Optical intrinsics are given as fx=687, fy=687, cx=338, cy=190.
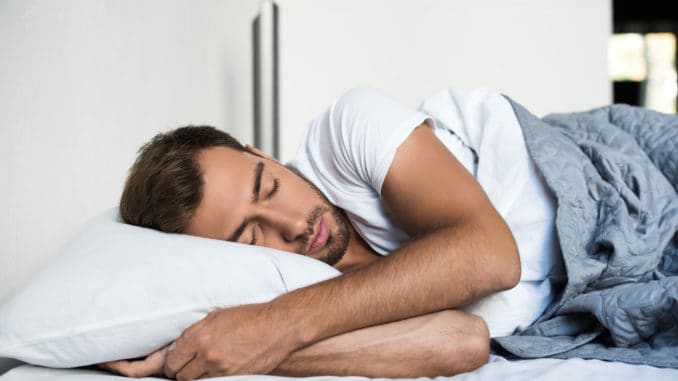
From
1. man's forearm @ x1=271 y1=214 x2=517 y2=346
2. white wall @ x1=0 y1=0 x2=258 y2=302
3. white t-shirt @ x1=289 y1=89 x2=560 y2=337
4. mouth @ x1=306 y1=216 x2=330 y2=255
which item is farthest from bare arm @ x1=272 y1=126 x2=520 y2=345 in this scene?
white wall @ x1=0 y1=0 x2=258 y2=302

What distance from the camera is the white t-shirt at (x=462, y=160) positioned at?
125cm

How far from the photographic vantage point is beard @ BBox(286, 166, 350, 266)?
140 cm

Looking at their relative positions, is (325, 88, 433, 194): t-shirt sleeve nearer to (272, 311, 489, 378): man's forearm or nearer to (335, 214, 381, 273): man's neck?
(335, 214, 381, 273): man's neck

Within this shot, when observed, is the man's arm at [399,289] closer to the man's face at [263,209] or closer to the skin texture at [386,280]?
the skin texture at [386,280]

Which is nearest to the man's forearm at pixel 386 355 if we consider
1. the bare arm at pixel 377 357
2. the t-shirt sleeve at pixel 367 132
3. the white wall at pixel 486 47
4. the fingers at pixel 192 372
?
the bare arm at pixel 377 357

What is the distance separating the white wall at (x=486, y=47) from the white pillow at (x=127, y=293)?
5.66 feet

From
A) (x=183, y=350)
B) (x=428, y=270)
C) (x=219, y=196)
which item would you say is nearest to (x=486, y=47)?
(x=219, y=196)

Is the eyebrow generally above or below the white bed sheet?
above

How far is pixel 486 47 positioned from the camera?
Result: 2.72 metres

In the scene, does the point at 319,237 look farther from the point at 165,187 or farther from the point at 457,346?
the point at 457,346

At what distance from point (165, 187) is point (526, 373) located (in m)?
0.71

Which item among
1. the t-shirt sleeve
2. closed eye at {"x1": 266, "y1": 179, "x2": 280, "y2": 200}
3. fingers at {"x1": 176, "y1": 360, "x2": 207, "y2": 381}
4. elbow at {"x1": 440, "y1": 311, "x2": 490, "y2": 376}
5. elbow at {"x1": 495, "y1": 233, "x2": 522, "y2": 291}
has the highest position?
the t-shirt sleeve

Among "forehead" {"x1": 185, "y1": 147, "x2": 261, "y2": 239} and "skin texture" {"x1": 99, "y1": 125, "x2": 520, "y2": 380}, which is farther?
"forehead" {"x1": 185, "y1": 147, "x2": 261, "y2": 239}

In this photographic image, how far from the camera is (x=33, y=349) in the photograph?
3.08 feet
